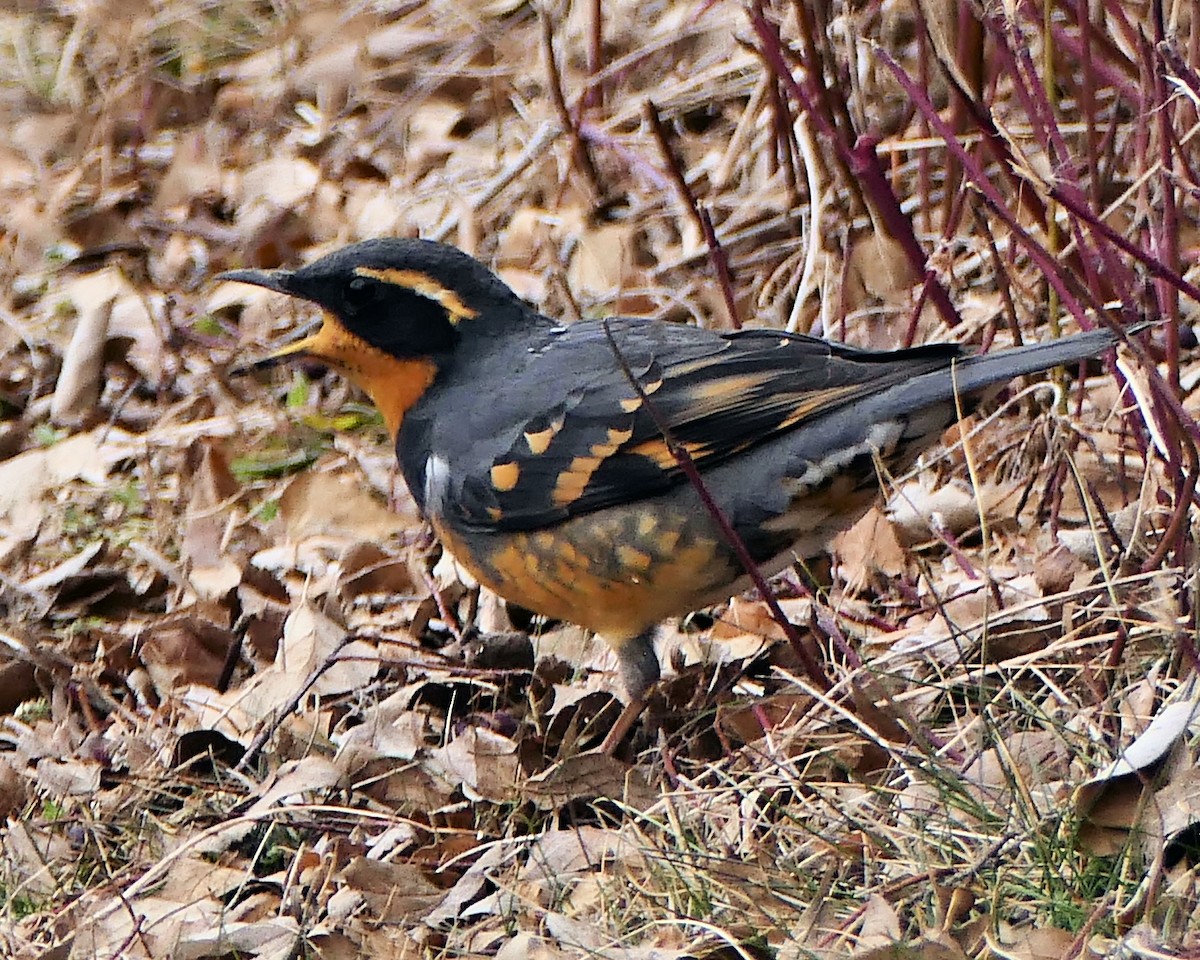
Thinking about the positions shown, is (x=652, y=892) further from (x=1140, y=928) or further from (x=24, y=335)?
(x=24, y=335)

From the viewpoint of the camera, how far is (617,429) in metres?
4.34

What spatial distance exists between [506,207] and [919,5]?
3.32 meters

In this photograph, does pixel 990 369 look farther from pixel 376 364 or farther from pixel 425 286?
pixel 376 364

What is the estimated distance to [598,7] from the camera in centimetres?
691

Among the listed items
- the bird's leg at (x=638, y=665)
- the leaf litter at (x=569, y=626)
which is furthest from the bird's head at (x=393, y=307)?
the bird's leg at (x=638, y=665)

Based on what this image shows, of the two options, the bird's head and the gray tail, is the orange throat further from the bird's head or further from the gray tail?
the gray tail

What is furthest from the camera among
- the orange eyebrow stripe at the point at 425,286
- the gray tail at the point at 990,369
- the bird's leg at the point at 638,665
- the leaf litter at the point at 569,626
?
the orange eyebrow stripe at the point at 425,286

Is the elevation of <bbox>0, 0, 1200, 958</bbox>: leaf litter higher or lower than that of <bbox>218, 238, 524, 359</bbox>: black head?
lower

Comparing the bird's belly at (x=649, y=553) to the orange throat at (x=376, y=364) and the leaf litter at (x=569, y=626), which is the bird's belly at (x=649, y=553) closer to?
the leaf litter at (x=569, y=626)

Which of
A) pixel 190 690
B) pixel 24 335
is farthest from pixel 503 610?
pixel 24 335

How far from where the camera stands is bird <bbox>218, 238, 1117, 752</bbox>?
163 inches

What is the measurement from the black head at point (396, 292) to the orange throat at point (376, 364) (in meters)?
0.01

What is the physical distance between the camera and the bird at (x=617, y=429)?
4145 millimetres

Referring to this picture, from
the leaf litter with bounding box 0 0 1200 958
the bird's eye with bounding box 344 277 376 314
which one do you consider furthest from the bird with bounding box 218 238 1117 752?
the leaf litter with bounding box 0 0 1200 958
